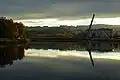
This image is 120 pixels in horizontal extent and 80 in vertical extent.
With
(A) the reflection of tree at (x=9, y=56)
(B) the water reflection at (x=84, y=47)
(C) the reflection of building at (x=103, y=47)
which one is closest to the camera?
(A) the reflection of tree at (x=9, y=56)

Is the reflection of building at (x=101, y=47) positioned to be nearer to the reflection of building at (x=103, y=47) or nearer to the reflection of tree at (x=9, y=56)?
the reflection of building at (x=103, y=47)

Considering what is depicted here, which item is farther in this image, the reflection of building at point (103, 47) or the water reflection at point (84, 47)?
the reflection of building at point (103, 47)

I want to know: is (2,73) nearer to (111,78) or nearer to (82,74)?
(82,74)

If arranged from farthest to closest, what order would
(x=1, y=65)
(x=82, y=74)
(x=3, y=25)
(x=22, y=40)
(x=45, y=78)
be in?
(x=3, y=25)
(x=22, y=40)
(x=1, y=65)
(x=82, y=74)
(x=45, y=78)

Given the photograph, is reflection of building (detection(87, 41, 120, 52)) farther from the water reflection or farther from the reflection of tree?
the reflection of tree

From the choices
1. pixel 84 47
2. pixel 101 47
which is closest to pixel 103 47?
pixel 101 47

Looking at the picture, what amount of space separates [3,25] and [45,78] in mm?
64719

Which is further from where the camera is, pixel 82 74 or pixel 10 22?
pixel 10 22

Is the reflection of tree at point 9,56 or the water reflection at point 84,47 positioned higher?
the reflection of tree at point 9,56

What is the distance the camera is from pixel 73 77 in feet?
73.3

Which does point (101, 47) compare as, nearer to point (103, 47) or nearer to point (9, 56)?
point (103, 47)

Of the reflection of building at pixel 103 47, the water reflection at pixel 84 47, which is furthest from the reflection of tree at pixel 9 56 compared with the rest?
the reflection of building at pixel 103 47

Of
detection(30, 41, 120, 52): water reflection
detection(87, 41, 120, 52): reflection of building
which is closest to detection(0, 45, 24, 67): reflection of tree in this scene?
detection(30, 41, 120, 52): water reflection

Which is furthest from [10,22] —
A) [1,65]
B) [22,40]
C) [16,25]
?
[1,65]
